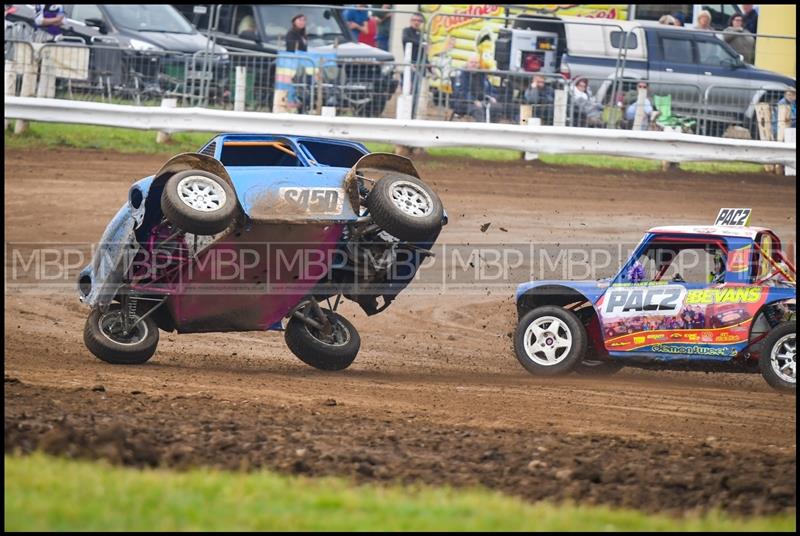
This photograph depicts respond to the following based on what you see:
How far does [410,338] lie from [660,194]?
20.0 feet

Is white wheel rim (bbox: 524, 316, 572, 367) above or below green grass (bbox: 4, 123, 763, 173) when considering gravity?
below

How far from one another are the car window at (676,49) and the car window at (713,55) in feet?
0.57

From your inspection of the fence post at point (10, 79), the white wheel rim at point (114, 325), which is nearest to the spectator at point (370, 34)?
the fence post at point (10, 79)

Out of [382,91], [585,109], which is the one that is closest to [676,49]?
[585,109]

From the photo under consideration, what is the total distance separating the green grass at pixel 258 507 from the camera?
5195 mm

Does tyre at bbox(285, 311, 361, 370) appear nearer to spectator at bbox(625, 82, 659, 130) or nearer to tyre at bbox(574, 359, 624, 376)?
tyre at bbox(574, 359, 624, 376)

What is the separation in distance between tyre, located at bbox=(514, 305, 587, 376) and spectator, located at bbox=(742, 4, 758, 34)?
1656 centimetres

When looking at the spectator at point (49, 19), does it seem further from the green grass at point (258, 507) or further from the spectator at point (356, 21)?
the green grass at point (258, 507)

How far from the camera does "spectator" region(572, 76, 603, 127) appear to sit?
19.4 m

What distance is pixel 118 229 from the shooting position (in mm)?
10977

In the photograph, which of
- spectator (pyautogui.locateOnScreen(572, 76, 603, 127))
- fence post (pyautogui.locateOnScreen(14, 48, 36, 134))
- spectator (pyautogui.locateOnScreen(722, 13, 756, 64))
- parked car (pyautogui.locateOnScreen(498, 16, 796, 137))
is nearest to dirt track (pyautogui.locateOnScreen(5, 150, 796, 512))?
spectator (pyautogui.locateOnScreen(572, 76, 603, 127))

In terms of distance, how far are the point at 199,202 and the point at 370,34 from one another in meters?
17.0

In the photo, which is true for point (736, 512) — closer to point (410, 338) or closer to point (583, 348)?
point (583, 348)

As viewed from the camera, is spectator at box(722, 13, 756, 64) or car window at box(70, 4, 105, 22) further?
car window at box(70, 4, 105, 22)
